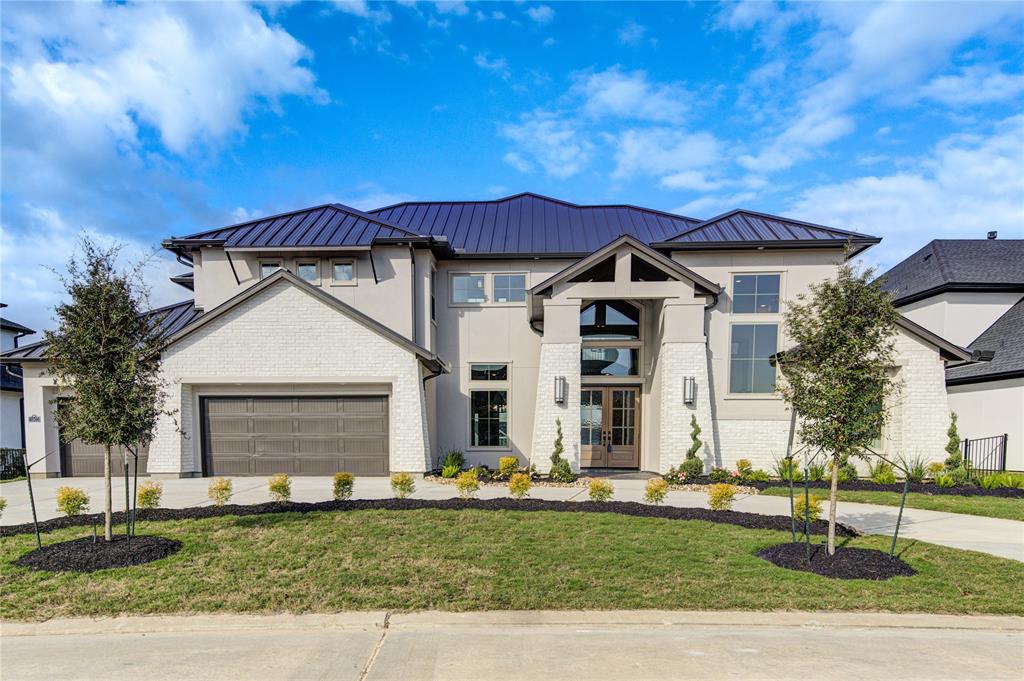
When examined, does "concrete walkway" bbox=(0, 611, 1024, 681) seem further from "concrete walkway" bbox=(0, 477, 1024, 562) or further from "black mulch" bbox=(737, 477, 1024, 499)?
"black mulch" bbox=(737, 477, 1024, 499)

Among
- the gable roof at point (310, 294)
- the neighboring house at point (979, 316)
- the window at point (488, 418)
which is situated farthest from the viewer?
the window at point (488, 418)

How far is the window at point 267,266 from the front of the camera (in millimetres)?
14703

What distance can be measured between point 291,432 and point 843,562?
1228 cm

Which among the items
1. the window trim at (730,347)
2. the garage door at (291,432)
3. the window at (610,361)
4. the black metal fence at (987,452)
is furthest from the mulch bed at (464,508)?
the black metal fence at (987,452)

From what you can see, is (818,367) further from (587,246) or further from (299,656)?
(587,246)

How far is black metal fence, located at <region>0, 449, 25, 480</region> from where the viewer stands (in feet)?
46.9

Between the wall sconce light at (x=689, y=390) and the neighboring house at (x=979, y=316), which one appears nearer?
the wall sconce light at (x=689, y=390)

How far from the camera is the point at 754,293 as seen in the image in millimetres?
14508

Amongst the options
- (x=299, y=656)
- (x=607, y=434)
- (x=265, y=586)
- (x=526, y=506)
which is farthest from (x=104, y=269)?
(x=607, y=434)

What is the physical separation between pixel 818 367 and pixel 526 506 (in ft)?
17.6

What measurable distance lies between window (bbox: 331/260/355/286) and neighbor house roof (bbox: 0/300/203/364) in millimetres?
3723

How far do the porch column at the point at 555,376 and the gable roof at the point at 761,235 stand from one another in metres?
3.84

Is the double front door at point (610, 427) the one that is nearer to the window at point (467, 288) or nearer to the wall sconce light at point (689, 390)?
the wall sconce light at point (689, 390)

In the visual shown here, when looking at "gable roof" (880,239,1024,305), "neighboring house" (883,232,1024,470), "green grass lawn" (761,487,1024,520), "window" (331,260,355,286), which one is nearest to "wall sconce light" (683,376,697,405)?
"green grass lawn" (761,487,1024,520)
